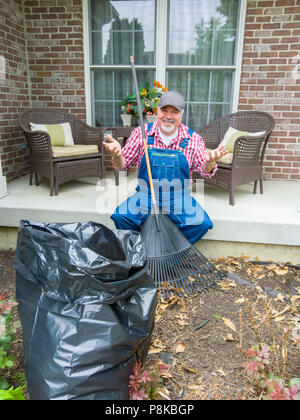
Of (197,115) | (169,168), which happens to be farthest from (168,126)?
(197,115)

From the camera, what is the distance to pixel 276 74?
387 cm

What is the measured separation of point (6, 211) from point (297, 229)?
8.14ft

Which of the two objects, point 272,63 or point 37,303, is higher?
point 272,63

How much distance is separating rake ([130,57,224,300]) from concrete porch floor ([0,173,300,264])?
47 cm

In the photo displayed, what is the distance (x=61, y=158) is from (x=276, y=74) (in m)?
2.68

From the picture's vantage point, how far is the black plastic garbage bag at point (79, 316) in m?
1.16

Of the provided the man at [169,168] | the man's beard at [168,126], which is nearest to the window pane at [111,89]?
the man at [169,168]

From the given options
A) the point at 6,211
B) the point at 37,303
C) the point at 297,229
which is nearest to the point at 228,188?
the point at 297,229

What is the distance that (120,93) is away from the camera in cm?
433

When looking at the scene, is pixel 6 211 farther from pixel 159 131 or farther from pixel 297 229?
pixel 297 229

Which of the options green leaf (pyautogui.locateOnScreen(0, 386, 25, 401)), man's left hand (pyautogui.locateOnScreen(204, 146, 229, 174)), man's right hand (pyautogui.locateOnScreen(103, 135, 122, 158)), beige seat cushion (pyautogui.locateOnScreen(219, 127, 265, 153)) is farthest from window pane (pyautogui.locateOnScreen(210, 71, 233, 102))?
green leaf (pyautogui.locateOnScreen(0, 386, 25, 401))

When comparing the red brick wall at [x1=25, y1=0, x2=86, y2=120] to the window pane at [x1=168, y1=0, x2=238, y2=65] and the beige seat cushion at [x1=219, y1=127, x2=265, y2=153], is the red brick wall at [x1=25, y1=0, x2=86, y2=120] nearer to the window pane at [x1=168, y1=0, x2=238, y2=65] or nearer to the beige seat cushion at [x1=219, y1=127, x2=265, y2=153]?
the window pane at [x1=168, y1=0, x2=238, y2=65]

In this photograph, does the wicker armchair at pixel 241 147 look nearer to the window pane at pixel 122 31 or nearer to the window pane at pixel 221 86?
the window pane at pixel 221 86

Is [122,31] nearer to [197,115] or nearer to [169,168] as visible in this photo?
[197,115]
